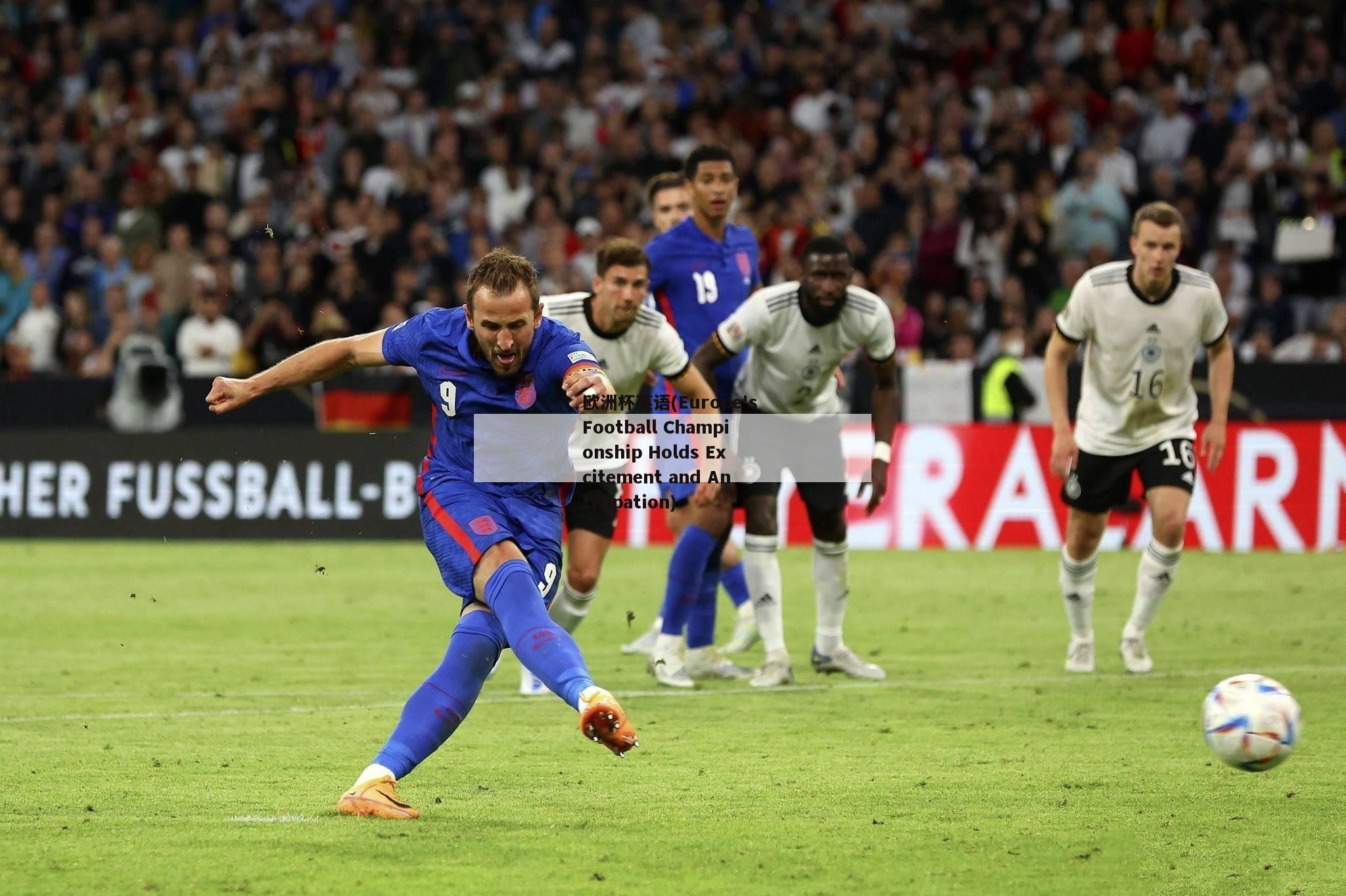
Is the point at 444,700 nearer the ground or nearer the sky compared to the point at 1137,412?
nearer the ground

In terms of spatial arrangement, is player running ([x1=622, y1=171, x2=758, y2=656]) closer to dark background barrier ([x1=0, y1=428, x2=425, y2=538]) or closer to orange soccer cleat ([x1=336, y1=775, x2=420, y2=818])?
orange soccer cleat ([x1=336, y1=775, x2=420, y2=818])

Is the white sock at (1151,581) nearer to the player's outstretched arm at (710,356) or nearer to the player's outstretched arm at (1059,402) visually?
the player's outstretched arm at (1059,402)

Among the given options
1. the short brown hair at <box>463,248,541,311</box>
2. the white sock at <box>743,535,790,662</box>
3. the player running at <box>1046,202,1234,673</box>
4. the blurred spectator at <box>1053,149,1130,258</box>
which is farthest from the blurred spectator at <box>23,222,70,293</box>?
the short brown hair at <box>463,248,541,311</box>

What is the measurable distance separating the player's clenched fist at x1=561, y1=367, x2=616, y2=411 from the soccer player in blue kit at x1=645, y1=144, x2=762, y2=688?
339 centimetres

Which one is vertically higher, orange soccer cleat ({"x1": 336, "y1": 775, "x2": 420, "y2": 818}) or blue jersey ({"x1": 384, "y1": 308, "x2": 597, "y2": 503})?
blue jersey ({"x1": 384, "y1": 308, "x2": 597, "y2": 503})

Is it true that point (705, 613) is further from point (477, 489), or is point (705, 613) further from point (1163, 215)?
point (477, 489)

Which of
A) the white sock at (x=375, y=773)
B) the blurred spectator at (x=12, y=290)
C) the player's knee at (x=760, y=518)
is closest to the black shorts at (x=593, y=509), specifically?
the player's knee at (x=760, y=518)

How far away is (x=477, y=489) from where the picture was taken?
6496 mm

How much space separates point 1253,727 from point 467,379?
9.71 feet

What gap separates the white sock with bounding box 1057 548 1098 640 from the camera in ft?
32.6

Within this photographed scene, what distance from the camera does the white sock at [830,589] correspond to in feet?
32.2

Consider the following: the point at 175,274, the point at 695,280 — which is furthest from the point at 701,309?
the point at 175,274

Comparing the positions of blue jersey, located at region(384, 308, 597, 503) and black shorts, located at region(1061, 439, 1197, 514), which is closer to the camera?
blue jersey, located at region(384, 308, 597, 503)

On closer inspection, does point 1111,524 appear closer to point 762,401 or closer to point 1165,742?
point 762,401
